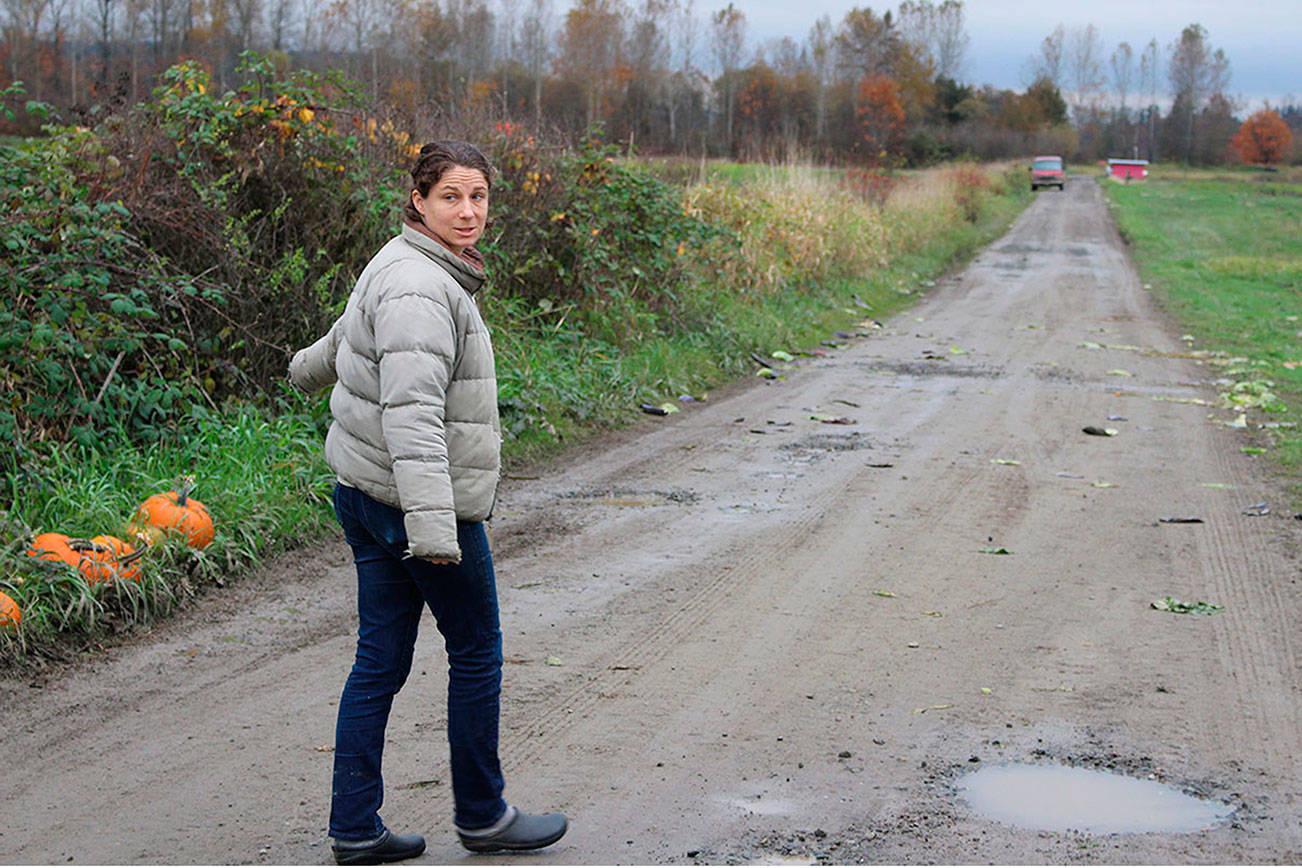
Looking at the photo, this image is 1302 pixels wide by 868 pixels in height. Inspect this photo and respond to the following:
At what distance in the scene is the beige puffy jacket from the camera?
3186 mm

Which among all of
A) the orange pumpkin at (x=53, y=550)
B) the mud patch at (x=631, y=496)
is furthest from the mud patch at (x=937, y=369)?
the orange pumpkin at (x=53, y=550)

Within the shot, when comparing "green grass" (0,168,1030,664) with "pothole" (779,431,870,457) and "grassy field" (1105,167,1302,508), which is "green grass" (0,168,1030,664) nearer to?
"pothole" (779,431,870,457)

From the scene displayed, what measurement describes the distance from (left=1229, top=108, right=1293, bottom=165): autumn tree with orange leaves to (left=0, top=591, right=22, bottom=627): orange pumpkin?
4722 inches

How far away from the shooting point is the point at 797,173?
21.1 m

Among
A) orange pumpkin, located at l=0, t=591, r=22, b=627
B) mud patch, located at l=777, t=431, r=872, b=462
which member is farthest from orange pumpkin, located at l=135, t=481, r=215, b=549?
mud patch, located at l=777, t=431, r=872, b=462

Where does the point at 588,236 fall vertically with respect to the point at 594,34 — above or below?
below

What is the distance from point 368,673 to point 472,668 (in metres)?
0.28

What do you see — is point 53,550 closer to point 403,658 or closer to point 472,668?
point 403,658

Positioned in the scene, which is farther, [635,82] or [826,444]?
[635,82]

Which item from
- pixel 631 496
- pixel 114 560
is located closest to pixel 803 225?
pixel 631 496

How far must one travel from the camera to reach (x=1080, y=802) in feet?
12.8

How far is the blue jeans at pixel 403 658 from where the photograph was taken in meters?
3.42

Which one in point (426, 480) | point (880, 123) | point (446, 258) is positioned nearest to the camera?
point (426, 480)

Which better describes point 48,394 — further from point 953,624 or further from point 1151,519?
point 1151,519
